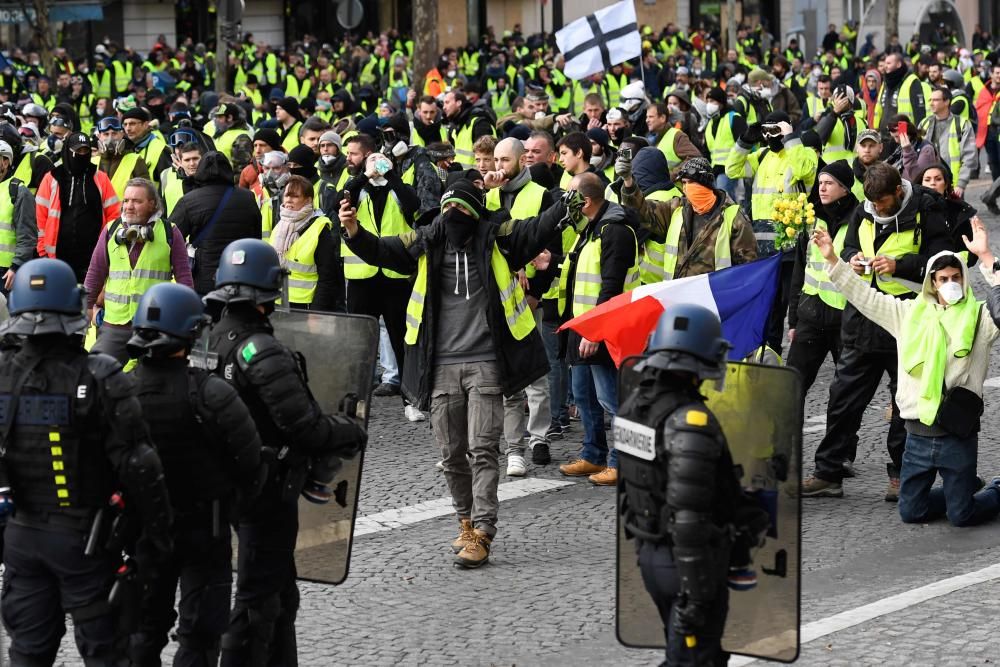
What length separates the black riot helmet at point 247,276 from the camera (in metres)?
6.18

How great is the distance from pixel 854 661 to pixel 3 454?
10.4 feet

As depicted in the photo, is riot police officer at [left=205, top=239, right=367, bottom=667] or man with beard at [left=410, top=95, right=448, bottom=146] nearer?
riot police officer at [left=205, top=239, right=367, bottom=667]

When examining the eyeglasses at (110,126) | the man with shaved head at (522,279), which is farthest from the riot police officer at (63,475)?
the eyeglasses at (110,126)

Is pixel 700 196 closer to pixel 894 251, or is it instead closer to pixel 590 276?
pixel 590 276

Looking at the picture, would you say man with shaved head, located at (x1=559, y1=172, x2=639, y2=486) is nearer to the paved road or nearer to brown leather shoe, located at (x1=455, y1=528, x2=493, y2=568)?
the paved road

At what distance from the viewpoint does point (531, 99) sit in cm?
1816

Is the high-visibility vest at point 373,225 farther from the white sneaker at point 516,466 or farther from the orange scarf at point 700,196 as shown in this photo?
the orange scarf at point 700,196

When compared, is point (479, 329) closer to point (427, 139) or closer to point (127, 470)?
point (127, 470)

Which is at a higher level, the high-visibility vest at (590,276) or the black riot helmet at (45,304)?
the black riot helmet at (45,304)

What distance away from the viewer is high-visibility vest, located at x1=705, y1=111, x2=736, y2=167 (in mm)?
17477

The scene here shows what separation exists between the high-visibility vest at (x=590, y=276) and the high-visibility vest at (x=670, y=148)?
510cm

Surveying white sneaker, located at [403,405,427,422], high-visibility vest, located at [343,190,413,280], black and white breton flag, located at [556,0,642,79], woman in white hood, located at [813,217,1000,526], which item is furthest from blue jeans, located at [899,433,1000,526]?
black and white breton flag, located at [556,0,642,79]

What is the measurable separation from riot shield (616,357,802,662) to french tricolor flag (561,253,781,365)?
2.44m

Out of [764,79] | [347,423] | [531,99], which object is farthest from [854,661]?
[764,79]
